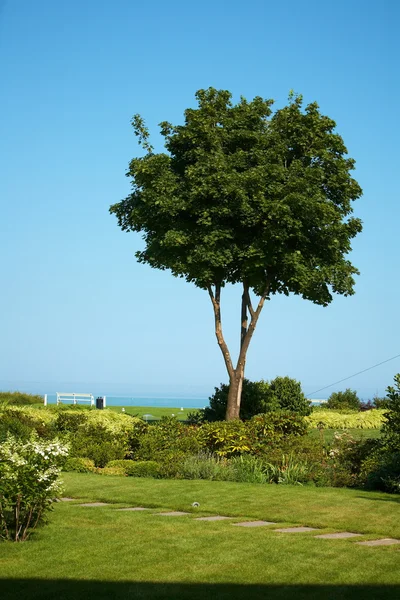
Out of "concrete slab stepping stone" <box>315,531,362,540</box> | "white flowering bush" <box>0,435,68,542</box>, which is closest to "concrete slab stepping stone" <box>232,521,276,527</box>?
"concrete slab stepping stone" <box>315,531,362,540</box>

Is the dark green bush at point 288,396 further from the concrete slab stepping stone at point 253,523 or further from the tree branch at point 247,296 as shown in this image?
the concrete slab stepping stone at point 253,523

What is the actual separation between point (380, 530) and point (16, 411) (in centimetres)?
1262

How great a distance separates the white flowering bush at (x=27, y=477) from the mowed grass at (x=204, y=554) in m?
0.39

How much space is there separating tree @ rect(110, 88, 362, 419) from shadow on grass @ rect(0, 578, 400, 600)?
16.5 m

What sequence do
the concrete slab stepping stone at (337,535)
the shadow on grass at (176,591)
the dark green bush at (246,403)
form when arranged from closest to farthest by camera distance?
the shadow on grass at (176,591) → the concrete slab stepping stone at (337,535) → the dark green bush at (246,403)

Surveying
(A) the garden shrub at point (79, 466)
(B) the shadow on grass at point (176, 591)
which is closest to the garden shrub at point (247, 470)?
(A) the garden shrub at point (79, 466)

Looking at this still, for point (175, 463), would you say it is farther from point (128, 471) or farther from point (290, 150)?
point (290, 150)

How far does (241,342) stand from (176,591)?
18.2 meters

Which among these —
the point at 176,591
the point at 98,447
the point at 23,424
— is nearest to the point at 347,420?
the point at 98,447

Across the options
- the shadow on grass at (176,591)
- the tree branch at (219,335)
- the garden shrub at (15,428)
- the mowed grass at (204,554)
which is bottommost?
the shadow on grass at (176,591)

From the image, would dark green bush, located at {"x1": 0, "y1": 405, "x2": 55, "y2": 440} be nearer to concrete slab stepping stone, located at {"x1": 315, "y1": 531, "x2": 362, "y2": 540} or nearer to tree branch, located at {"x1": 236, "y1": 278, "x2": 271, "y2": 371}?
tree branch, located at {"x1": 236, "y1": 278, "x2": 271, "y2": 371}

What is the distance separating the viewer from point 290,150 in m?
25.3

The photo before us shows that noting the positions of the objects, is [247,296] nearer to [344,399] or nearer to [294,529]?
[344,399]

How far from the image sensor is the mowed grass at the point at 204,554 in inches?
269
